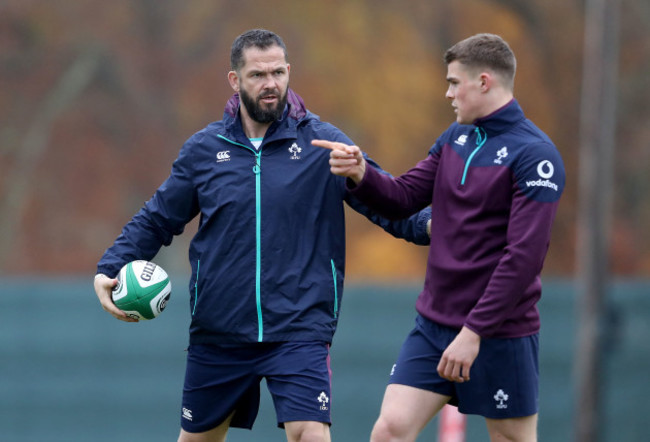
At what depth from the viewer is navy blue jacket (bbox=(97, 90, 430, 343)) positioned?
5426mm

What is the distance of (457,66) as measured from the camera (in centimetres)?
525

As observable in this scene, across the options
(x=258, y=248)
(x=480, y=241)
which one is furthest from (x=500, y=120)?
(x=258, y=248)

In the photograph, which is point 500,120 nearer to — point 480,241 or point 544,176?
point 544,176

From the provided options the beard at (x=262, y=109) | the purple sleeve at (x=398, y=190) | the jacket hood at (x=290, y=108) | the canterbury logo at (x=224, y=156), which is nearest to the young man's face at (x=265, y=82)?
the beard at (x=262, y=109)

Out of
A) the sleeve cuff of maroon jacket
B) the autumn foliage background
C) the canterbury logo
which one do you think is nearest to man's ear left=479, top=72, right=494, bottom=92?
the sleeve cuff of maroon jacket

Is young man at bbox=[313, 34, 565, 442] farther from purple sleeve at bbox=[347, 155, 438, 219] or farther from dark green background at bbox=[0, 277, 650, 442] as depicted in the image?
dark green background at bbox=[0, 277, 650, 442]

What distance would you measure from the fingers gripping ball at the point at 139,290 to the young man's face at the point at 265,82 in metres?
0.95

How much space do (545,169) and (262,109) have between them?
143cm

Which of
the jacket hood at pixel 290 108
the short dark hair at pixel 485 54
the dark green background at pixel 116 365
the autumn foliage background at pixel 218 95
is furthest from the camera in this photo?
the autumn foliage background at pixel 218 95

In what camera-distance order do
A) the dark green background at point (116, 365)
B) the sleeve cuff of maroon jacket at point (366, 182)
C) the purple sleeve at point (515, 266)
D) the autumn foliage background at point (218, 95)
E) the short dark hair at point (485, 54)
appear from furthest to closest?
1. the autumn foliage background at point (218, 95)
2. the dark green background at point (116, 365)
3. the sleeve cuff of maroon jacket at point (366, 182)
4. the short dark hair at point (485, 54)
5. the purple sleeve at point (515, 266)

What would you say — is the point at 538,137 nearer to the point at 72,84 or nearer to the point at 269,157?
the point at 269,157

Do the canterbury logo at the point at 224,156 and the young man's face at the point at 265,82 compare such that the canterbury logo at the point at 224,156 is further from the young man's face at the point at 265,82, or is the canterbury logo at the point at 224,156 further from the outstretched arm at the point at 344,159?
the outstretched arm at the point at 344,159

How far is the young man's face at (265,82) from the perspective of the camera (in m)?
5.51

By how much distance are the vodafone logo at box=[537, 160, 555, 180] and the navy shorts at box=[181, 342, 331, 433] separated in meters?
1.36
